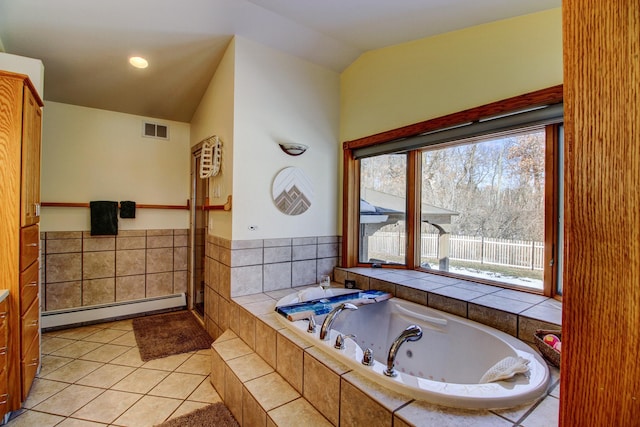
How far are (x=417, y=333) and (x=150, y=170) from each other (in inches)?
129

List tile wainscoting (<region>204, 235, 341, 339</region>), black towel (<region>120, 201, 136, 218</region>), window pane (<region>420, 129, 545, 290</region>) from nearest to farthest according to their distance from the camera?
window pane (<region>420, 129, 545, 290</region>) → tile wainscoting (<region>204, 235, 341, 339</region>) → black towel (<region>120, 201, 136, 218</region>)

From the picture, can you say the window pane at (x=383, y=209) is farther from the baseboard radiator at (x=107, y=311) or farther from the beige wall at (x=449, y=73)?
the baseboard radiator at (x=107, y=311)

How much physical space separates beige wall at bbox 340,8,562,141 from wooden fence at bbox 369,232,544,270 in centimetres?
100

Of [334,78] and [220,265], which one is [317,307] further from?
[334,78]

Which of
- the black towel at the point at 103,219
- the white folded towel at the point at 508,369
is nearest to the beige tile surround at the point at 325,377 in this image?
the white folded towel at the point at 508,369

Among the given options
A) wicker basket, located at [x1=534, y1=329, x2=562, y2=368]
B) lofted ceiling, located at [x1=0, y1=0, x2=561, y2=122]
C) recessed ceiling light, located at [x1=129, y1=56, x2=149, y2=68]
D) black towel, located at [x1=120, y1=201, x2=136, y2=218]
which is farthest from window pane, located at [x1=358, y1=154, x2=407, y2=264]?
black towel, located at [x1=120, y1=201, x2=136, y2=218]

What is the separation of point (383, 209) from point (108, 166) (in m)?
2.91

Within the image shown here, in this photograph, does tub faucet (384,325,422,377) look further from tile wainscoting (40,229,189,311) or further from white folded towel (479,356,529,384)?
tile wainscoting (40,229,189,311)

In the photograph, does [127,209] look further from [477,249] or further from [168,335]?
[477,249]

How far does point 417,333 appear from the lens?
50.6 inches

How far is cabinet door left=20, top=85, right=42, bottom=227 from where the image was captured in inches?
66.8

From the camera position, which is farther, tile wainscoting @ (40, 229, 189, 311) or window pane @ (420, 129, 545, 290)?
tile wainscoting @ (40, 229, 189, 311)

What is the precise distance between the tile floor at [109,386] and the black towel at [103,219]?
1.02 meters

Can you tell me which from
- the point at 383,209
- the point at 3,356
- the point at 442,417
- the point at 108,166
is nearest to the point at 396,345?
the point at 442,417
